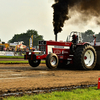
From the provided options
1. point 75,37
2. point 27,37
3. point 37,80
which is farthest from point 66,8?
point 27,37

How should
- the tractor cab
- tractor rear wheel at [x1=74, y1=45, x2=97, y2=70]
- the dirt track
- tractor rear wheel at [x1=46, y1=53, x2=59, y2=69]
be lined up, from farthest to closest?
the tractor cab < tractor rear wheel at [x1=74, y1=45, x2=97, y2=70] < tractor rear wheel at [x1=46, y1=53, x2=59, y2=69] < the dirt track

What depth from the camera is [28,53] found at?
37.9ft

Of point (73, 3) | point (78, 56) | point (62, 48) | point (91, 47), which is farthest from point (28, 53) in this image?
point (73, 3)

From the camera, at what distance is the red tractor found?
11055 mm

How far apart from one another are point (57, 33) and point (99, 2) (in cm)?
406

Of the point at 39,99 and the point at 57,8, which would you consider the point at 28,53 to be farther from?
the point at 39,99

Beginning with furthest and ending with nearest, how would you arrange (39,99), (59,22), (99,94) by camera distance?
1. (59,22)
2. (99,94)
3. (39,99)

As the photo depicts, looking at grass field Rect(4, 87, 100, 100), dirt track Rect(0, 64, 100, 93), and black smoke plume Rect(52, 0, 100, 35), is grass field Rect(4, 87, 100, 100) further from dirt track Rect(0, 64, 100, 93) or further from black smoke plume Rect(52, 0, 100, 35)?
black smoke plume Rect(52, 0, 100, 35)

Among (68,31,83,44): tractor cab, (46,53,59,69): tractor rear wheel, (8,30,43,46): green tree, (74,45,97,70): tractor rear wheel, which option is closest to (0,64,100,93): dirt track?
(46,53,59,69): tractor rear wheel

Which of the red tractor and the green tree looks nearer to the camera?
the red tractor

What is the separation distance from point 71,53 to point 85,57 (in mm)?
942

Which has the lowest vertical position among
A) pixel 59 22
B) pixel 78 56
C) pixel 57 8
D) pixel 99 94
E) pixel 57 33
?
Answer: pixel 99 94

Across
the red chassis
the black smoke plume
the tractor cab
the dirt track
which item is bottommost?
the dirt track

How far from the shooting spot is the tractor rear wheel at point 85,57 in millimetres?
11023
